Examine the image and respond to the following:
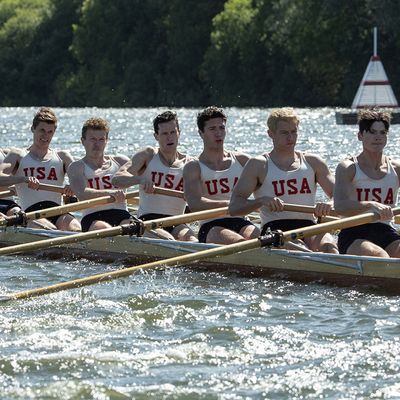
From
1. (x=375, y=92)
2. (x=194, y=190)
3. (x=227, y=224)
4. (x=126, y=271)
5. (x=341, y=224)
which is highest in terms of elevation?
(x=375, y=92)

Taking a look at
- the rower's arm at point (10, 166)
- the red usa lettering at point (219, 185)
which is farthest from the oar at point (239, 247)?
the rower's arm at point (10, 166)

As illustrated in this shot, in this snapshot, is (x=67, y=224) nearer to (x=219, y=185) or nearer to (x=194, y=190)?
(x=194, y=190)

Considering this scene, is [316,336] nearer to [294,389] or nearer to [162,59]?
[294,389]

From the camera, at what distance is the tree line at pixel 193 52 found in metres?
54.6

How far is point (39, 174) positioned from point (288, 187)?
3377 mm

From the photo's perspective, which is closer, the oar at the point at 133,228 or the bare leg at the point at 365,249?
the bare leg at the point at 365,249

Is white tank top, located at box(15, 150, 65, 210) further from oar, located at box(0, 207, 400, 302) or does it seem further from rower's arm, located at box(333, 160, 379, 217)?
rower's arm, located at box(333, 160, 379, 217)

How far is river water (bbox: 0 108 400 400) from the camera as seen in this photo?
284 inches

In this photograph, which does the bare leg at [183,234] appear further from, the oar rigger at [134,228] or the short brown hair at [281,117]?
the short brown hair at [281,117]

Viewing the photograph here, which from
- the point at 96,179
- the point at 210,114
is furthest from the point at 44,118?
the point at 210,114

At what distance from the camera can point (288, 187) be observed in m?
10.4

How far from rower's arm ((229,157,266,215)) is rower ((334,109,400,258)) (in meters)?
0.73

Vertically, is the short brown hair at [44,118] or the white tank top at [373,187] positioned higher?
the short brown hair at [44,118]

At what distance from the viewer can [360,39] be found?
179 ft
